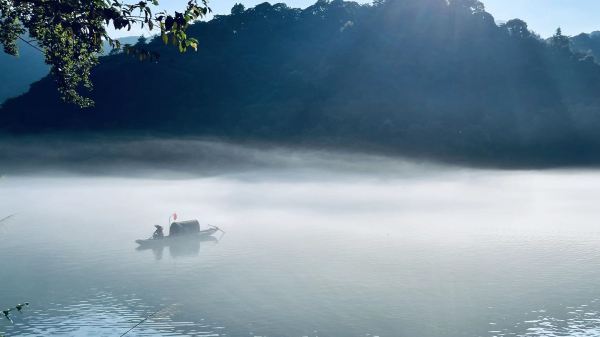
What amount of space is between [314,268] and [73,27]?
5008cm

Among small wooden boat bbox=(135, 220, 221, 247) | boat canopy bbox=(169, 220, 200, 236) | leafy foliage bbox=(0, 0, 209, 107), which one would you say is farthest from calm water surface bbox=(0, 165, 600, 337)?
leafy foliage bbox=(0, 0, 209, 107)

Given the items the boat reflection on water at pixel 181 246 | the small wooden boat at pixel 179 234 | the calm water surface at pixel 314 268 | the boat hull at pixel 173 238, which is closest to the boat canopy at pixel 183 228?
the small wooden boat at pixel 179 234

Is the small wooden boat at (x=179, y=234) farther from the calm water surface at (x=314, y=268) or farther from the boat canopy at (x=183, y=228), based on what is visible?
the calm water surface at (x=314, y=268)

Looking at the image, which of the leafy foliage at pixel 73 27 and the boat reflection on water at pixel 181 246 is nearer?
the leafy foliage at pixel 73 27

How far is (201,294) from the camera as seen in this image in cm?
5212

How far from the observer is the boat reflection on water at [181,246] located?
73562 millimetres

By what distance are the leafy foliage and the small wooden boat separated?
144 ft

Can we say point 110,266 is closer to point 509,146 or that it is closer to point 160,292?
point 160,292

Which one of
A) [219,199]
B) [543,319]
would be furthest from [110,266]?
[219,199]

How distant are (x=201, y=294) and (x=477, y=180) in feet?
453

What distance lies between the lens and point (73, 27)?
1543cm

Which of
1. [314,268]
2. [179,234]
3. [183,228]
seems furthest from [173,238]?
[314,268]

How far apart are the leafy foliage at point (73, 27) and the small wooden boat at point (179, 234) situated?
4388 centimetres

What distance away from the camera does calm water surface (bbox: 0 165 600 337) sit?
4375 cm
